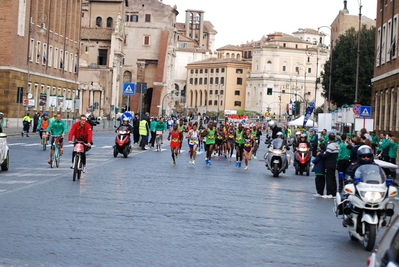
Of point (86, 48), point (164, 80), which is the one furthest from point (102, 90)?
point (164, 80)

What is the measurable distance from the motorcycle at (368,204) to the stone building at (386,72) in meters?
32.8

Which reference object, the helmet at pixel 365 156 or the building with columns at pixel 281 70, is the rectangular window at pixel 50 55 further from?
the building with columns at pixel 281 70

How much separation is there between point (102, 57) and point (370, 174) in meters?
112

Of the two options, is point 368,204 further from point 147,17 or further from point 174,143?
point 147,17

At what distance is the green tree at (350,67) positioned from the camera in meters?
85.6

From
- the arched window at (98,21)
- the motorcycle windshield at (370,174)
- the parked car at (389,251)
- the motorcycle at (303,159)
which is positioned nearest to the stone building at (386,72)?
the motorcycle at (303,159)

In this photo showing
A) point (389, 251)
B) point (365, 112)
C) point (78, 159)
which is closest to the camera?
point (389, 251)

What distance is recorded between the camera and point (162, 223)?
14.5 metres

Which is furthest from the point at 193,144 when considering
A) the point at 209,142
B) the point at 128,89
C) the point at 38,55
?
Result: the point at 38,55

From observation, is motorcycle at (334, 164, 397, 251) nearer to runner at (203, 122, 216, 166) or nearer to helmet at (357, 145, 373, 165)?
helmet at (357, 145, 373, 165)

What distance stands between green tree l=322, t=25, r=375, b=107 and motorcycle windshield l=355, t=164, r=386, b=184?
7170 centimetres

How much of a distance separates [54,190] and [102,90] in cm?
9685

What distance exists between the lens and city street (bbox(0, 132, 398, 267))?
432 inches

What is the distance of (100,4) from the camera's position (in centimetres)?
12800
